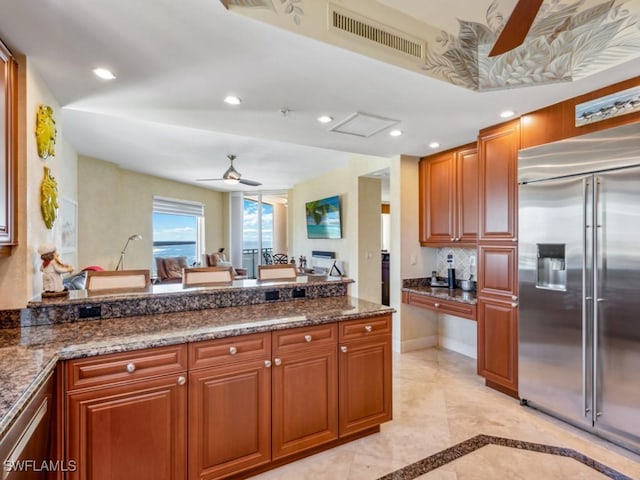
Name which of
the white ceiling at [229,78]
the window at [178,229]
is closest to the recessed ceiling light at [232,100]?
the white ceiling at [229,78]

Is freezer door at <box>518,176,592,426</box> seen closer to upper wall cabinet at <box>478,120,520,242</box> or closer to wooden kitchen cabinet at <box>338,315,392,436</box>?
upper wall cabinet at <box>478,120,520,242</box>

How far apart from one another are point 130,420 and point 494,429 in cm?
243

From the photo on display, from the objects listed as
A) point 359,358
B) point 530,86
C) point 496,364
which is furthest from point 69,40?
point 496,364

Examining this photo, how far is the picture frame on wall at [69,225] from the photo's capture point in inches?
168

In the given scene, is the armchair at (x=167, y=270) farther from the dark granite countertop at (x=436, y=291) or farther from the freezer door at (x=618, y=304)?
the freezer door at (x=618, y=304)

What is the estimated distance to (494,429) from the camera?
2428mm

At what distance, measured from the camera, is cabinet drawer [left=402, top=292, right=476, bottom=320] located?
10.8 ft

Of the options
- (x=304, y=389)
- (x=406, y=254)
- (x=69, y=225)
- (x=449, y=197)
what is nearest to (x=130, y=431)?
(x=304, y=389)

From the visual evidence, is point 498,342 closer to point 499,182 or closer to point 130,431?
point 499,182

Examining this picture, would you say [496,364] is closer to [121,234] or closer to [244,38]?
[244,38]

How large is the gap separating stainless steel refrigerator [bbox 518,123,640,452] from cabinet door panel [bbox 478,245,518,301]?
12cm

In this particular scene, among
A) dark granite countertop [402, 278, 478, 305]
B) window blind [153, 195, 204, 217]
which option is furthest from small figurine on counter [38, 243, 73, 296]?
window blind [153, 195, 204, 217]

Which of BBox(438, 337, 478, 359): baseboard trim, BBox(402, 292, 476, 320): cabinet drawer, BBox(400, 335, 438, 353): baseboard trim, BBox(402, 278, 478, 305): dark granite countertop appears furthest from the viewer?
BBox(400, 335, 438, 353): baseboard trim

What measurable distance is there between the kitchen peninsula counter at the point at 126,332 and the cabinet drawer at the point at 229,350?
42mm
